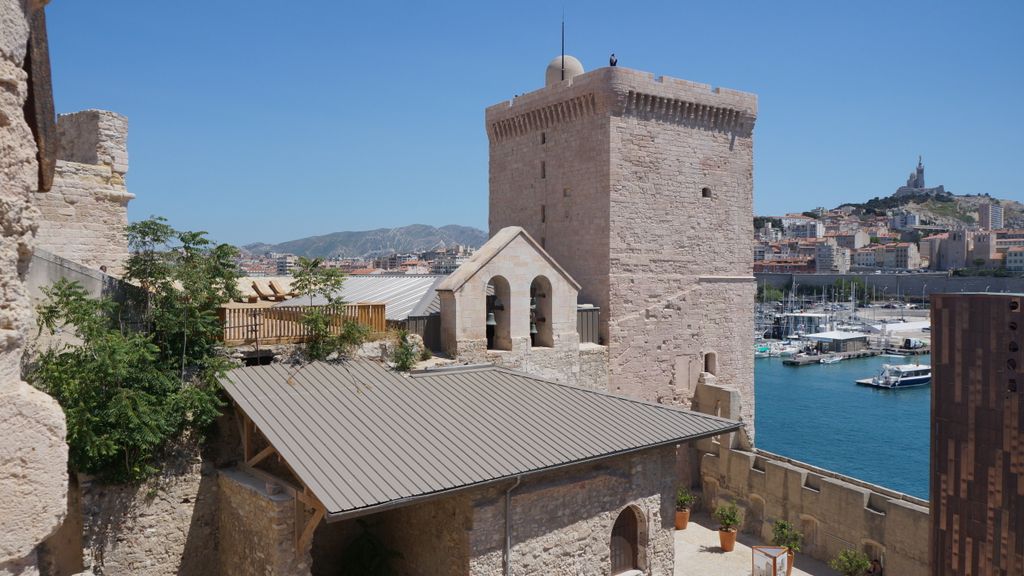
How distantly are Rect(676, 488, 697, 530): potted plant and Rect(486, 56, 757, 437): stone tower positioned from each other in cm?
259

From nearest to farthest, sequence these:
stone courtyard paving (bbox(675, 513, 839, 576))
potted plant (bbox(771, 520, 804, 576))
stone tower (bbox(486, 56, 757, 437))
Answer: stone courtyard paving (bbox(675, 513, 839, 576)) → potted plant (bbox(771, 520, 804, 576)) → stone tower (bbox(486, 56, 757, 437))

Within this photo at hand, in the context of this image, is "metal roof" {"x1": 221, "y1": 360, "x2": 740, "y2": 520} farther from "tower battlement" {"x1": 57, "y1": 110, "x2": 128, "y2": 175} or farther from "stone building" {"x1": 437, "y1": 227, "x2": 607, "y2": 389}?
"tower battlement" {"x1": 57, "y1": 110, "x2": 128, "y2": 175}

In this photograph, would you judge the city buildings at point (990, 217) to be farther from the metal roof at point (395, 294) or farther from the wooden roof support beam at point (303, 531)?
the wooden roof support beam at point (303, 531)

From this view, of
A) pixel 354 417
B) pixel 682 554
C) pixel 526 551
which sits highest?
pixel 354 417

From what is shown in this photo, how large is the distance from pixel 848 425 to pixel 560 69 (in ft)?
123

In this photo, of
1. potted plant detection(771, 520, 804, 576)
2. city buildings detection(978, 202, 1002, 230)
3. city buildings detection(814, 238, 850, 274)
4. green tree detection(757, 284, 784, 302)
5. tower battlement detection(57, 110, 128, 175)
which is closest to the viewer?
tower battlement detection(57, 110, 128, 175)

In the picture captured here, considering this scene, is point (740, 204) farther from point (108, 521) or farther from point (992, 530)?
point (108, 521)

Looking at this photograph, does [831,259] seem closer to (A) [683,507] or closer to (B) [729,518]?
(A) [683,507]

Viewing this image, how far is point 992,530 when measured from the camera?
9.84 metres

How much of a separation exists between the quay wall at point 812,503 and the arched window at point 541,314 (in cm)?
573

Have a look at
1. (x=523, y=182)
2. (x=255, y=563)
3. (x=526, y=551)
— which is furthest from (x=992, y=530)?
(x=523, y=182)

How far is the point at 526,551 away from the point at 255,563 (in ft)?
13.2

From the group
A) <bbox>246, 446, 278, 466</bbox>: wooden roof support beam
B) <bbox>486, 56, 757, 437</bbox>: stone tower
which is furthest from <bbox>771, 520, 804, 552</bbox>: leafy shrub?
A: <bbox>246, 446, 278, 466</bbox>: wooden roof support beam

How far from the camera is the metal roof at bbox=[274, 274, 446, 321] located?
1565cm
